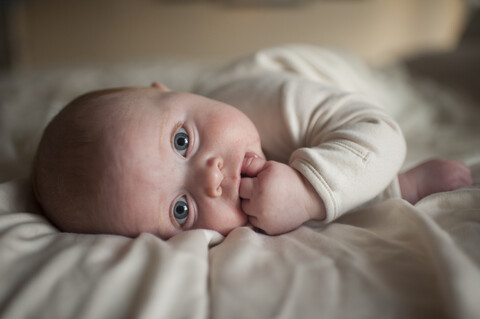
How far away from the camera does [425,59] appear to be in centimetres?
194

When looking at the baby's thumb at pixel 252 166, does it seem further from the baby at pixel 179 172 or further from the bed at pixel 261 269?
the bed at pixel 261 269

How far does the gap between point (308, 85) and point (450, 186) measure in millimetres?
364

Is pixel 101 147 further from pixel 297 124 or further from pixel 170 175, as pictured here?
pixel 297 124

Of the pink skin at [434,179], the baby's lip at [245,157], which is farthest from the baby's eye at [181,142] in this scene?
the pink skin at [434,179]

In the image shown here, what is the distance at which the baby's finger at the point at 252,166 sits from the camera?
2.20 feet

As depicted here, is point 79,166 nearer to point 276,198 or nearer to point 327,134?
point 276,198

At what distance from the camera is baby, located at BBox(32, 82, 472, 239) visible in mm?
621

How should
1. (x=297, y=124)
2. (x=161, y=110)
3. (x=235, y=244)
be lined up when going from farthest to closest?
(x=297, y=124), (x=161, y=110), (x=235, y=244)

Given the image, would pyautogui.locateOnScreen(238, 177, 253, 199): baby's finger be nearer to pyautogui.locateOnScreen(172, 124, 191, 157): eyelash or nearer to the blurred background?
pyautogui.locateOnScreen(172, 124, 191, 157): eyelash

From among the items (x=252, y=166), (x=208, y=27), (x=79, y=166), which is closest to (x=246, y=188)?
(x=252, y=166)

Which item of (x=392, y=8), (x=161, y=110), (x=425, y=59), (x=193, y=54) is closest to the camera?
(x=161, y=110)

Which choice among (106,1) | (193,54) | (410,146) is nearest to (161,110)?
(410,146)

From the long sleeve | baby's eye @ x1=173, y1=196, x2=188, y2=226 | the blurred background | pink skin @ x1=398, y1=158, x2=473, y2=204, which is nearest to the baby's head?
baby's eye @ x1=173, y1=196, x2=188, y2=226

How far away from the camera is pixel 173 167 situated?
64 centimetres
